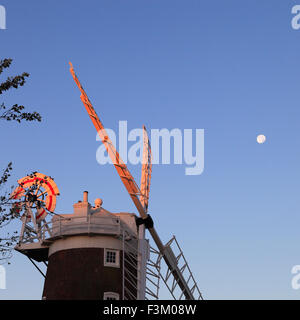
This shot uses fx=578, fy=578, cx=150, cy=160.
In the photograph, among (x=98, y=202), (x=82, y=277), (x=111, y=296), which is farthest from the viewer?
(x=98, y=202)

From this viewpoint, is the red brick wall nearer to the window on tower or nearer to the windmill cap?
the window on tower

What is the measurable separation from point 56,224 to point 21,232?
3.02 m

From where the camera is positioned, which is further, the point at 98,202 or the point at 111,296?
the point at 98,202

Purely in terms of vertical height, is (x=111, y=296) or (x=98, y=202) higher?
(x=98, y=202)

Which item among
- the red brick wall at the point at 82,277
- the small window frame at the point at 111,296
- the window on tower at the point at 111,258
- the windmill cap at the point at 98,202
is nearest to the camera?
the small window frame at the point at 111,296

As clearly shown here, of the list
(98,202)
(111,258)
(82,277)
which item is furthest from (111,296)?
(98,202)

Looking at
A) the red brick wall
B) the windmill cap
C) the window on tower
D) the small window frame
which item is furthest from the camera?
the windmill cap

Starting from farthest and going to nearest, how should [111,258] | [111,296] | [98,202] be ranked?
[98,202]
[111,258]
[111,296]

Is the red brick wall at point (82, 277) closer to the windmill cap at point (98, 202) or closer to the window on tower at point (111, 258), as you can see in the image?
the window on tower at point (111, 258)

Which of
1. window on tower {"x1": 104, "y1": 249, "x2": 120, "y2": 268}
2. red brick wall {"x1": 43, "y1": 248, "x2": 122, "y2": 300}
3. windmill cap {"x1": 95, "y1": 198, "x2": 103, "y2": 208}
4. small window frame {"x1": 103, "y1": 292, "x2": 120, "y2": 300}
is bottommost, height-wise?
small window frame {"x1": 103, "y1": 292, "x2": 120, "y2": 300}

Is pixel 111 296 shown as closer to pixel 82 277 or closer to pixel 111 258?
pixel 82 277
